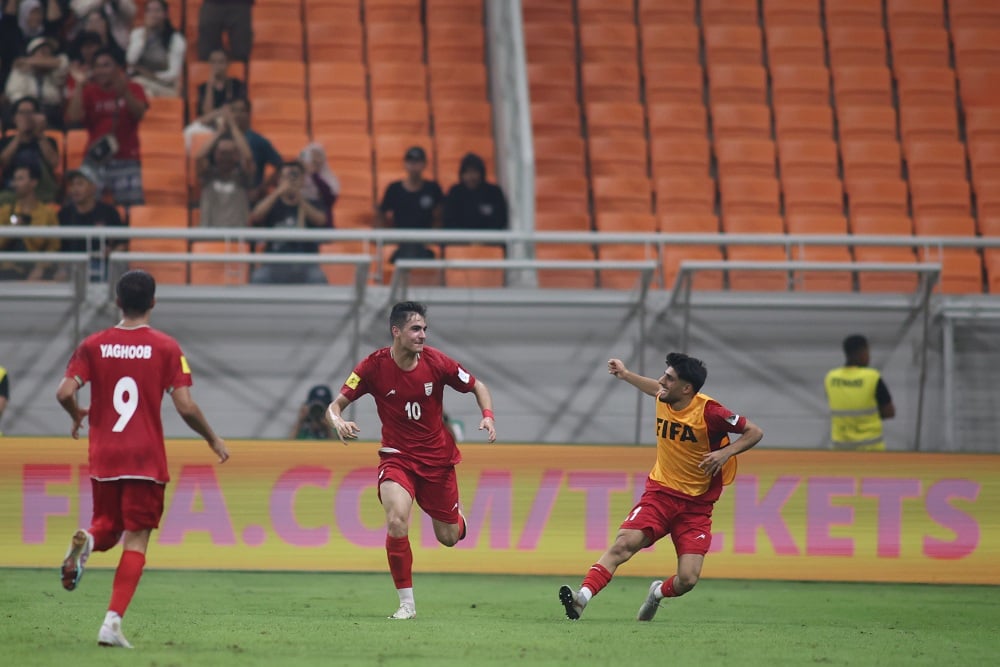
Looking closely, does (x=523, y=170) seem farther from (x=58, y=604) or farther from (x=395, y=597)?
(x=58, y=604)

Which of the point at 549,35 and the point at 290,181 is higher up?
the point at 549,35

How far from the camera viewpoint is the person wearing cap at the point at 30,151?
15727 mm

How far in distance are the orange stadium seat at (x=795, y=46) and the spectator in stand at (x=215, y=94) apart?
7.22m

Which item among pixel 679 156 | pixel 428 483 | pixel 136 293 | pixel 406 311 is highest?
pixel 679 156

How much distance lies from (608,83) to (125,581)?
13101mm

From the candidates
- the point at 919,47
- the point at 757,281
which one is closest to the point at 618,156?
the point at 757,281

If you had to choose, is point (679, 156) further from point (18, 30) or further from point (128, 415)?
point (128, 415)

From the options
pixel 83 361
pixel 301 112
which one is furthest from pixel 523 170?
pixel 83 361

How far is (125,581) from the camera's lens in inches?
285

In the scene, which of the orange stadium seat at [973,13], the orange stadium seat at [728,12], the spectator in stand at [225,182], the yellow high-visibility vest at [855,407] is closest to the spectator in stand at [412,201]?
the spectator in stand at [225,182]

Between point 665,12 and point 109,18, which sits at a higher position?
point 665,12

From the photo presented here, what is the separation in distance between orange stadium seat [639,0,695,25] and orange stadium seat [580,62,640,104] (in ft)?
3.59

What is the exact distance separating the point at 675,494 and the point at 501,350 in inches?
218

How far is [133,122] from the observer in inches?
663
